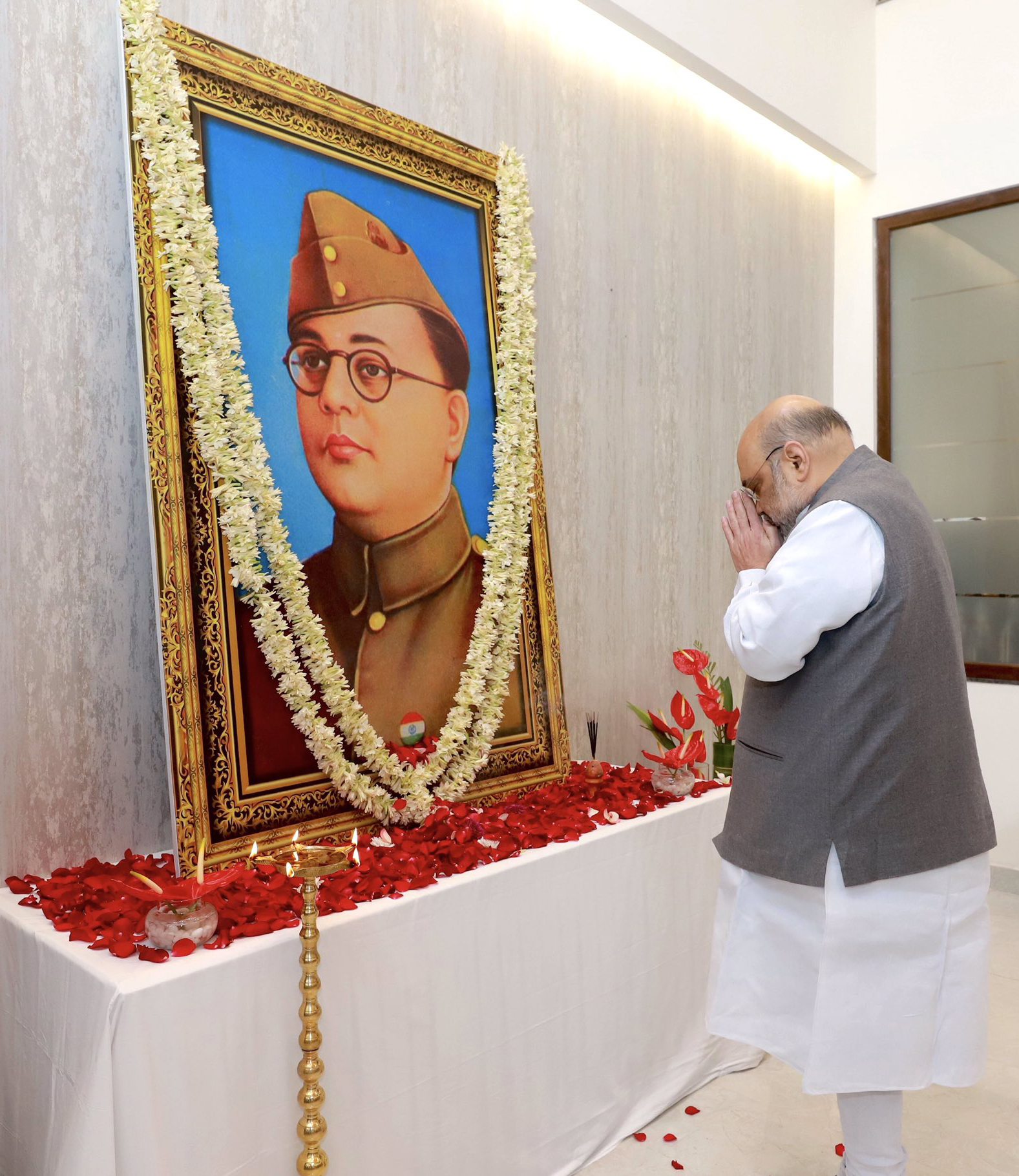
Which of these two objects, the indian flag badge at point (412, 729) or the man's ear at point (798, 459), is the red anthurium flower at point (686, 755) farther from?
the man's ear at point (798, 459)

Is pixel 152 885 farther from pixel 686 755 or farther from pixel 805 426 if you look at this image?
pixel 686 755

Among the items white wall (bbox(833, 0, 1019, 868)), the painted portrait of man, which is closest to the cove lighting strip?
white wall (bbox(833, 0, 1019, 868))

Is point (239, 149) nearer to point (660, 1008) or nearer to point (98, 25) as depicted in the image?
point (98, 25)

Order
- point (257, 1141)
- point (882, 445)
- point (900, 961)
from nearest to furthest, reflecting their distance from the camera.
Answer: point (257, 1141) → point (900, 961) → point (882, 445)

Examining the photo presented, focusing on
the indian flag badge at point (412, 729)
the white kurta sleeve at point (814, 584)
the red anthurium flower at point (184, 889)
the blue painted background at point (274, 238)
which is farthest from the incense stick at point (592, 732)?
the red anthurium flower at point (184, 889)

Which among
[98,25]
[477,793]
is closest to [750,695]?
[477,793]

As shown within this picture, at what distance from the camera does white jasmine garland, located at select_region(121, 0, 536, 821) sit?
2164 millimetres

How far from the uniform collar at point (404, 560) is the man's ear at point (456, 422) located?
104 mm

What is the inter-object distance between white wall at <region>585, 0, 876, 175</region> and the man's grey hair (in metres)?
1.97

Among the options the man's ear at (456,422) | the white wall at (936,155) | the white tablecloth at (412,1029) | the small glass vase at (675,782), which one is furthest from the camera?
the white wall at (936,155)

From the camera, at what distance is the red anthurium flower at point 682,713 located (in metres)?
3.22

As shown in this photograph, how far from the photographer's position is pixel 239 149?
2357 millimetres

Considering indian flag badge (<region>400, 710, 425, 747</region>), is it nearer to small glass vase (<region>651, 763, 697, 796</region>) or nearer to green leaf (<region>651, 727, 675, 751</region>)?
small glass vase (<region>651, 763, 697, 796</region>)

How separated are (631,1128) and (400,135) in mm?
2631
